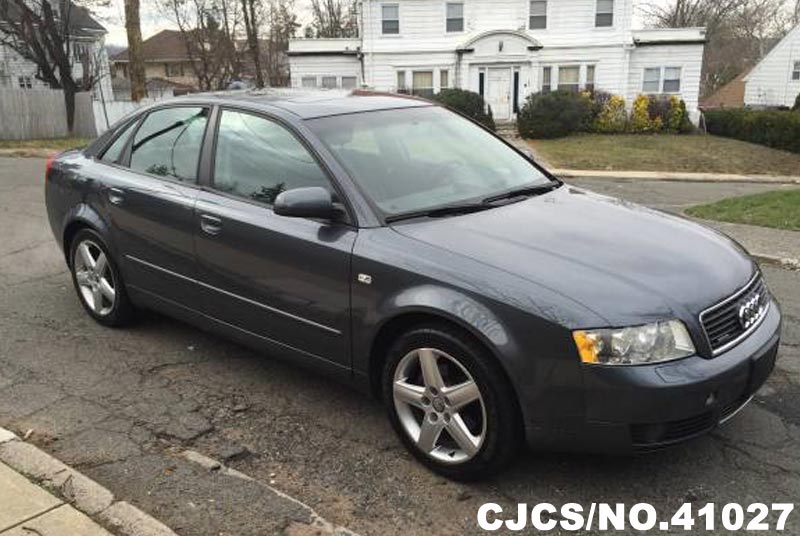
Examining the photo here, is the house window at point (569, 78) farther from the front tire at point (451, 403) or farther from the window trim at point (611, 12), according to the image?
the front tire at point (451, 403)

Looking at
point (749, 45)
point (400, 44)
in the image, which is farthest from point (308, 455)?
point (749, 45)

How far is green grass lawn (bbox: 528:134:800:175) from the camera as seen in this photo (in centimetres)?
2002

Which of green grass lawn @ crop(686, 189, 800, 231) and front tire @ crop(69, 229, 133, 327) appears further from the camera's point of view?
green grass lawn @ crop(686, 189, 800, 231)

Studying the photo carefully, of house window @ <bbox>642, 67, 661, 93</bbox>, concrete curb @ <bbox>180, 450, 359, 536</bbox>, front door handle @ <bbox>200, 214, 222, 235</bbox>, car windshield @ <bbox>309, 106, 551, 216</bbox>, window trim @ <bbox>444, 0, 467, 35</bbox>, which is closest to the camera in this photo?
concrete curb @ <bbox>180, 450, 359, 536</bbox>

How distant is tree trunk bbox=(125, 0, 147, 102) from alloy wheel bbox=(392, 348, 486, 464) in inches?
748

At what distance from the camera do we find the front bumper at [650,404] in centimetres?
275

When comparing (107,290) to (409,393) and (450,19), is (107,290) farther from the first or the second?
(450,19)

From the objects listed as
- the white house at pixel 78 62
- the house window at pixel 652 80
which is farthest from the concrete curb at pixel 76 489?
the white house at pixel 78 62

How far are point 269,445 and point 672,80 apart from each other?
29197 mm

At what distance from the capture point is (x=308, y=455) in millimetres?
3473

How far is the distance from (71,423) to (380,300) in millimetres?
1801

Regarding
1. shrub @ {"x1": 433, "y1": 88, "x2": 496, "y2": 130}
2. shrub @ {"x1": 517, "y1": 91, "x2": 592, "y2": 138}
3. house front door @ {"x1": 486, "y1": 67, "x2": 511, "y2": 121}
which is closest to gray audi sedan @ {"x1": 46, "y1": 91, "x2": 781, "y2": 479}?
shrub @ {"x1": 433, "y1": 88, "x2": 496, "y2": 130}

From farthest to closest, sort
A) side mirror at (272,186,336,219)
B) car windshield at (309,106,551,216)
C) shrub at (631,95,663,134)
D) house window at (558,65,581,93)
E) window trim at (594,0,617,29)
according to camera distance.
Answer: house window at (558,65,581,93)
window trim at (594,0,617,29)
shrub at (631,95,663,134)
car windshield at (309,106,551,216)
side mirror at (272,186,336,219)

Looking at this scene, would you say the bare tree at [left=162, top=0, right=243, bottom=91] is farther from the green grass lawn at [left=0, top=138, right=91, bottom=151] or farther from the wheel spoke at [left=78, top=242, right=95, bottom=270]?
the wheel spoke at [left=78, top=242, right=95, bottom=270]
